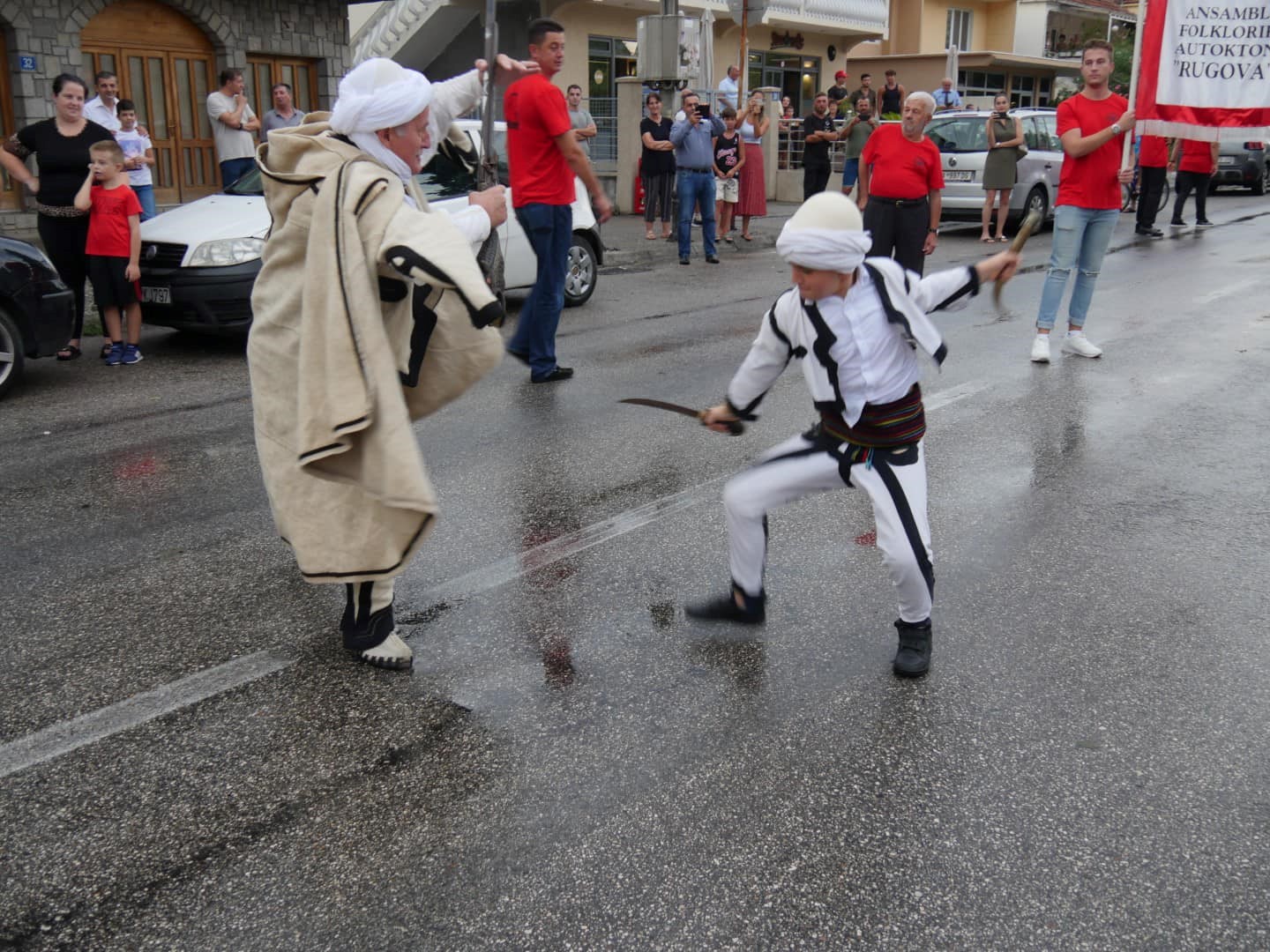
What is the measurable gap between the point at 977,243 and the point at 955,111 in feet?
8.75

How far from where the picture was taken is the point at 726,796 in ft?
10.2

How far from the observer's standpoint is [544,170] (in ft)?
24.9

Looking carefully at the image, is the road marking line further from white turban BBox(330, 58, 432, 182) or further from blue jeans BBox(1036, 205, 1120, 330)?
blue jeans BBox(1036, 205, 1120, 330)

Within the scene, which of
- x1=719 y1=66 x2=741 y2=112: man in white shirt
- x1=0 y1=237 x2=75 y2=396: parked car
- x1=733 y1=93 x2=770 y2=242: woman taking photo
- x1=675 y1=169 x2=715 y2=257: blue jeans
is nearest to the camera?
x1=0 y1=237 x2=75 y2=396: parked car

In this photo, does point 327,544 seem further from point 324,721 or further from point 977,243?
point 977,243

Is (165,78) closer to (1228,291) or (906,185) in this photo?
(906,185)

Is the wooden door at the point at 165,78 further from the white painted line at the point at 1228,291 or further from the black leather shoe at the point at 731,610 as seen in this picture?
the black leather shoe at the point at 731,610

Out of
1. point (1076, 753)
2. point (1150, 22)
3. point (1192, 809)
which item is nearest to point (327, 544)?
point (1076, 753)

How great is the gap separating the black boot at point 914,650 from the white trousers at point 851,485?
0.04m

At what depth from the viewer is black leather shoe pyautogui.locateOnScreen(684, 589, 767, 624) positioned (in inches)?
158

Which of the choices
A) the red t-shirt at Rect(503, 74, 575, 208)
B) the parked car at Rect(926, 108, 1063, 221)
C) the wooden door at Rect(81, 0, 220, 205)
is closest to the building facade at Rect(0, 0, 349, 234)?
the wooden door at Rect(81, 0, 220, 205)

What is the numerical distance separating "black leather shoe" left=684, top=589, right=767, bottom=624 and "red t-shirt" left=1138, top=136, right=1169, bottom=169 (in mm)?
14146

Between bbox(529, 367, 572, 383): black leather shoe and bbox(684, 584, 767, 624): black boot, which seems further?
bbox(529, 367, 572, 383): black leather shoe

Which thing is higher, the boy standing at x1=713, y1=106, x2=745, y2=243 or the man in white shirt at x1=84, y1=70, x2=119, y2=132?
the man in white shirt at x1=84, y1=70, x2=119, y2=132
